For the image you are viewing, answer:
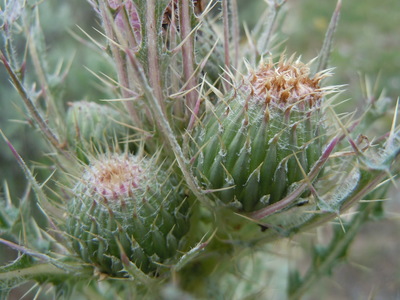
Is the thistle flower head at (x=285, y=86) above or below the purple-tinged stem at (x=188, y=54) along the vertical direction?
below

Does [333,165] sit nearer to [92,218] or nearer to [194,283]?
[194,283]

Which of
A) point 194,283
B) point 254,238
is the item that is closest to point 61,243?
point 194,283

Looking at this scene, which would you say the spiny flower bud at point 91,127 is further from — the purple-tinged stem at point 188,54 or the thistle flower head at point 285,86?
the thistle flower head at point 285,86

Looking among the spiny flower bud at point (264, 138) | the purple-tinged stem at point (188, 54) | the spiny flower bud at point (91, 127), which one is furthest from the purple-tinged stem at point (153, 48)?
the spiny flower bud at point (91, 127)

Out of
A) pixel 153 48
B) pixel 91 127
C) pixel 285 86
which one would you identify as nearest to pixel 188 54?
pixel 153 48

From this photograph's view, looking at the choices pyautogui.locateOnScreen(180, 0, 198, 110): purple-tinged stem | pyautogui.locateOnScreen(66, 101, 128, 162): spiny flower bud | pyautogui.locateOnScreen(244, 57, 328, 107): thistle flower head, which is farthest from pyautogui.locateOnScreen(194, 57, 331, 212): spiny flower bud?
pyautogui.locateOnScreen(66, 101, 128, 162): spiny flower bud

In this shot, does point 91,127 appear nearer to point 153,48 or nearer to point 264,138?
point 153,48

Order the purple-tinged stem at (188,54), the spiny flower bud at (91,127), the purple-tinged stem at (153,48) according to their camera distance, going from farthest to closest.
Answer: the spiny flower bud at (91,127), the purple-tinged stem at (188,54), the purple-tinged stem at (153,48)
